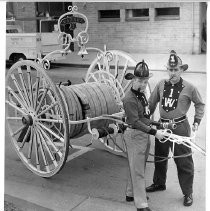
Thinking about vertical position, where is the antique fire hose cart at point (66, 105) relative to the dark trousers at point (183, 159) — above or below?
above

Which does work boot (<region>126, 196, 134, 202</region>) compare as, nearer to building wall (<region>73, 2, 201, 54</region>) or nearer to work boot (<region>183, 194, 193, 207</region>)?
work boot (<region>183, 194, 193, 207</region>)

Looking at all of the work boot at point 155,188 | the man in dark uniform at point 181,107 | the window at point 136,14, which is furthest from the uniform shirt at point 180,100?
the work boot at point 155,188

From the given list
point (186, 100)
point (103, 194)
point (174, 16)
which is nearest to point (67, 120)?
point (103, 194)

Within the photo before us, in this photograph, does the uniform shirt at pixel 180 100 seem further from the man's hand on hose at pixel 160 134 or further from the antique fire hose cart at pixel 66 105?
the antique fire hose cart at pixel 66 105

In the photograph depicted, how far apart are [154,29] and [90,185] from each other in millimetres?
1746

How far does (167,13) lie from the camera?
408 centimetres

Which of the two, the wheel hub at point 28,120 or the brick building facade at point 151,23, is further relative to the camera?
the wheel hub at point 28,120

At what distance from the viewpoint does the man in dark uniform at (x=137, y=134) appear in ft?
12.2

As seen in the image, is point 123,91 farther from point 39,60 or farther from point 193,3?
point 193,3

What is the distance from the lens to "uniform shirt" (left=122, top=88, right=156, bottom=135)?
3.67m

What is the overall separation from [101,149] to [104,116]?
1289 millimetres

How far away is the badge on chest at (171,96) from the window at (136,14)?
686 millimetres

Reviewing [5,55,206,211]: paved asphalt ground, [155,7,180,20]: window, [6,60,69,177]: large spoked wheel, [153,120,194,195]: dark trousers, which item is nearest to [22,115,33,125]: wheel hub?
[6,60,69,177]: large spoked wheel

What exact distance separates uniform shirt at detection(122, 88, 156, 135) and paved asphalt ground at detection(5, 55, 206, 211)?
447 millimetres
